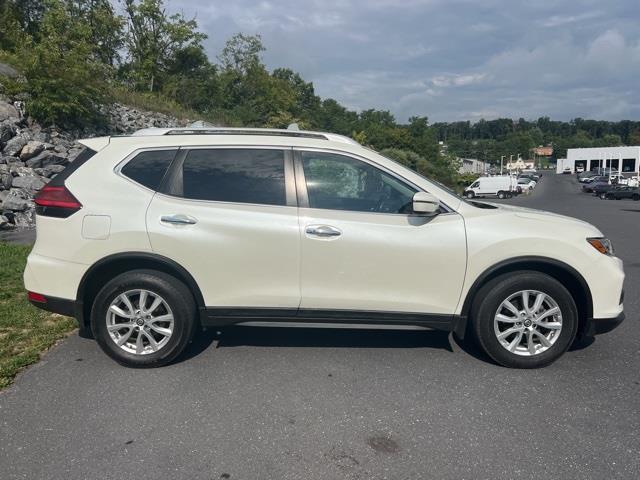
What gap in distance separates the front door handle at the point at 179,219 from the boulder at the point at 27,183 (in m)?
10.6

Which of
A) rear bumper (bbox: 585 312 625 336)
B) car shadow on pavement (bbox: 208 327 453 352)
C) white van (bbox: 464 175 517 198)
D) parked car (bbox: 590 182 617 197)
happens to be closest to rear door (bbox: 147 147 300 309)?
car shadow on pavement (bbox: 208 327 453 352)

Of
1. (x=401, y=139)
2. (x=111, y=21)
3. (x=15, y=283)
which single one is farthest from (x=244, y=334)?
(x=401, y=139)

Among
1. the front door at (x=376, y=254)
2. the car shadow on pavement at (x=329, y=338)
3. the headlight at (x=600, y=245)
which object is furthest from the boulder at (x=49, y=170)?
the headlight at (x=600, y=245)

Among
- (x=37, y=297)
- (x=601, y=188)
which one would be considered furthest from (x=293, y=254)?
(x=601, y=188)

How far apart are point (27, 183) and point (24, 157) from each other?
1757 mm

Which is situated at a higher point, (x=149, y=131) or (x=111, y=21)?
(x=111, y=21)

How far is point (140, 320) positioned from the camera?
398 cm

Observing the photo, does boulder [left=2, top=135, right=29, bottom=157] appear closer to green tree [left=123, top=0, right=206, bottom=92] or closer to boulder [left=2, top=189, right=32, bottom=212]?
boulder [left=2, top=189, right=32, bottom=212]

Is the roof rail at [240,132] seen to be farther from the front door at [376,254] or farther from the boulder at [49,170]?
the boulder at [49,170]

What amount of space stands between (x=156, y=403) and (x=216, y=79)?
54.4m

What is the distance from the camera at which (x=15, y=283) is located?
6.34m

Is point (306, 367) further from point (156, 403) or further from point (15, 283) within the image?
point (15, 283)

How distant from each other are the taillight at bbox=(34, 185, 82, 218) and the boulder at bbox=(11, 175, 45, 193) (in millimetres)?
9932

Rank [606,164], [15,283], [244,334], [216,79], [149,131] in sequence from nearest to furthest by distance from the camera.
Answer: [149,131], [244,334], [15,283], [216,79], [606,164]
